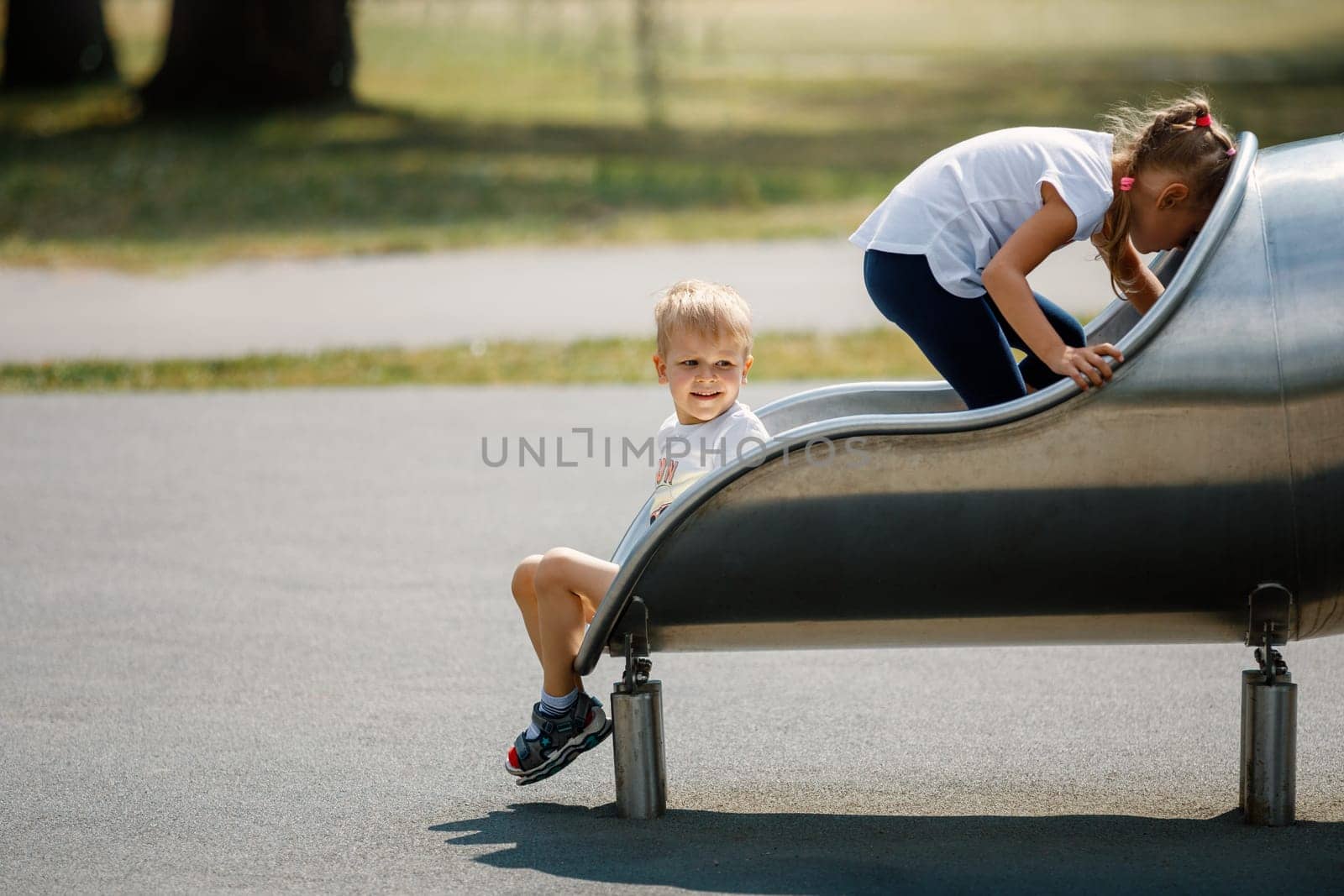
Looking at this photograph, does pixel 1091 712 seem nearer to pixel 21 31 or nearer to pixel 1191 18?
pixel 21 31

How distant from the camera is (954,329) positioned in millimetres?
3834

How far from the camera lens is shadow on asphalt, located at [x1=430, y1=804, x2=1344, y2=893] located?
3279 millimetres

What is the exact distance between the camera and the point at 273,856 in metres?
3.52

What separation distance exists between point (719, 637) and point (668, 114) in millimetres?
19936

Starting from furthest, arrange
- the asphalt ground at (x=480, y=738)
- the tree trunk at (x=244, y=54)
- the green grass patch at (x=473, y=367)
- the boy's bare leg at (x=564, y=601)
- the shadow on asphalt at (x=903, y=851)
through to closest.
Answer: the tree trunk at (x=244, y=54) < the green grass patch at (x=473, y=367) < the boy's bare leg at (x=564, y=601) < the asphalt ground at (x=480, y=738) < the shadow on asphalt at (x=903, y=851)

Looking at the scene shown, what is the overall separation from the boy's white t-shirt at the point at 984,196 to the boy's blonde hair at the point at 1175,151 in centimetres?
4

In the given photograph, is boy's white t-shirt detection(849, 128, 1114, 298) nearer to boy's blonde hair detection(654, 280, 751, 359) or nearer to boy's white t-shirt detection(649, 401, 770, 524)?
boy's blonde hair detection(654, 280, 751, 359)

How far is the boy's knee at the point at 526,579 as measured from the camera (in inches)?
148

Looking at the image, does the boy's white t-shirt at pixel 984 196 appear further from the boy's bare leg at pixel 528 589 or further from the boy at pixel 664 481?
the boy's bare leg at pixel 528 589

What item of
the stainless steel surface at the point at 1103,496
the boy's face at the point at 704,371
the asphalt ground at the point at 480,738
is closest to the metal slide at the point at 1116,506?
the stainless steel surface at the point at 1103,496

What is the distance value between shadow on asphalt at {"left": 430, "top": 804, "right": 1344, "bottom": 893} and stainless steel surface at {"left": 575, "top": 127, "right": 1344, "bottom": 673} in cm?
42

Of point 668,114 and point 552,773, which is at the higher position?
point 668,114

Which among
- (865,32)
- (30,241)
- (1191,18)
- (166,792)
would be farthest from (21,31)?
(166,792)

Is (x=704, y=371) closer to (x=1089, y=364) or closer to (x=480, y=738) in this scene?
(x=1089, y=364)
